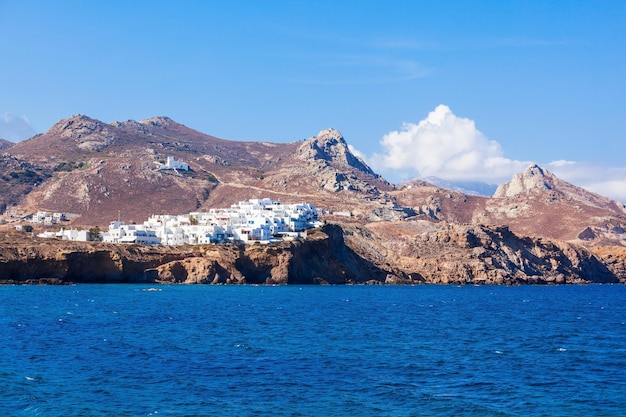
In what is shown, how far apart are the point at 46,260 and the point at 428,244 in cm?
6107

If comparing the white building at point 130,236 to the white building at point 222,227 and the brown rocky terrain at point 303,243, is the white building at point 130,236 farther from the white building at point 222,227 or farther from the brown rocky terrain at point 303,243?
the brown rocky terrain at point 303,243

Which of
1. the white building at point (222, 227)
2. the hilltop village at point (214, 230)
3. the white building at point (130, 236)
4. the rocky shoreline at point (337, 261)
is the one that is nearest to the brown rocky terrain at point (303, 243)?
the rocky shoreline at point (337, 261)

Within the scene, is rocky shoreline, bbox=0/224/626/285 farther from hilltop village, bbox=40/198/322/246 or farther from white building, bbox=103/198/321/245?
white building, bbox=103/198/321/245

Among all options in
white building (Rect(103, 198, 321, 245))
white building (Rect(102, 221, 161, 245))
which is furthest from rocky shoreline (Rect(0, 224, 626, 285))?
white building (Rect(102, 221, 161, 245))

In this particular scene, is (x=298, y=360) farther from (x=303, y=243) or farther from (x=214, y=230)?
(x=214, y=230)

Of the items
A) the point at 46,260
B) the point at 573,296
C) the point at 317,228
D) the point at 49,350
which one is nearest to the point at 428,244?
the point at 317,228

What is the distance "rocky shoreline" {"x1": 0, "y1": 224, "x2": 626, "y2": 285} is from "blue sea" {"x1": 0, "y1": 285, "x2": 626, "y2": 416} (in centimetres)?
2148

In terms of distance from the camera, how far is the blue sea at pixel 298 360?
27.9 metres

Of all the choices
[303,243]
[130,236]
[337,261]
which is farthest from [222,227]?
[337,261]

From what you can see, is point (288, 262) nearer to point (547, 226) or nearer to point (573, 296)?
point (573, 296)

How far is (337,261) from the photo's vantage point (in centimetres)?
10962

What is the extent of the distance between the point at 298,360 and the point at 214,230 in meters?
76.5

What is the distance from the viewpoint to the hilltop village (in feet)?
367

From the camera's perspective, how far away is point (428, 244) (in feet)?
412
